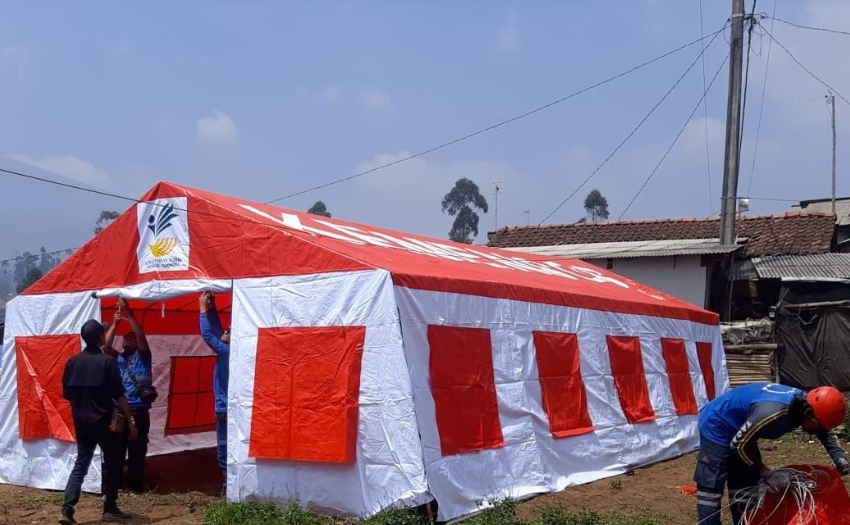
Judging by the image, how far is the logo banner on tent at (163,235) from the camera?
8.05 m

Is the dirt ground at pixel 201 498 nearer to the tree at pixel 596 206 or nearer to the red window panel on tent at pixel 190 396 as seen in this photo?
the red window panel on tent at pixel 190 396

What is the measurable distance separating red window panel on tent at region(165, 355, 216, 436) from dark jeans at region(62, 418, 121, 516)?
3661 mm

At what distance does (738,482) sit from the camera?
17.6 ft

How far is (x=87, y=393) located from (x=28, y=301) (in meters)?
2.99

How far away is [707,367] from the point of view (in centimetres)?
1256

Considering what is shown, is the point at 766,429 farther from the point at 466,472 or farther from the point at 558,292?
the point at 558,292

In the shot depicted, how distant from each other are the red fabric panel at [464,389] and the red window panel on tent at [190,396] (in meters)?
5.18

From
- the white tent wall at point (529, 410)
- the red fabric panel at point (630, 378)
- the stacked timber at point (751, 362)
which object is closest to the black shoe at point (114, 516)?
the white tent wall at point (529, 410)

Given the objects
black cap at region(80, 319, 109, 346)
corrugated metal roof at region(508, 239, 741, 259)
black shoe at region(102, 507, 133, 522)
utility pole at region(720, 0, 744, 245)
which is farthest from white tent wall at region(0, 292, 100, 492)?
utility pole at region(720, 0, 744, 245)

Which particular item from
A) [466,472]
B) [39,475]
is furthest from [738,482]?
[39,475]

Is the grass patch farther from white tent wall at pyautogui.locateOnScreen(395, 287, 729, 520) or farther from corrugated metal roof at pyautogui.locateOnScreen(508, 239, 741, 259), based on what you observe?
corrugated metal roof at pyautogui.locateOnScreen(508, 239, 741, 259)

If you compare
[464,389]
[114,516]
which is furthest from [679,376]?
[114,516]

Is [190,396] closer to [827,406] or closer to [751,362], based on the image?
[827,406]

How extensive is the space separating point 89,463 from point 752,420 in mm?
5410
